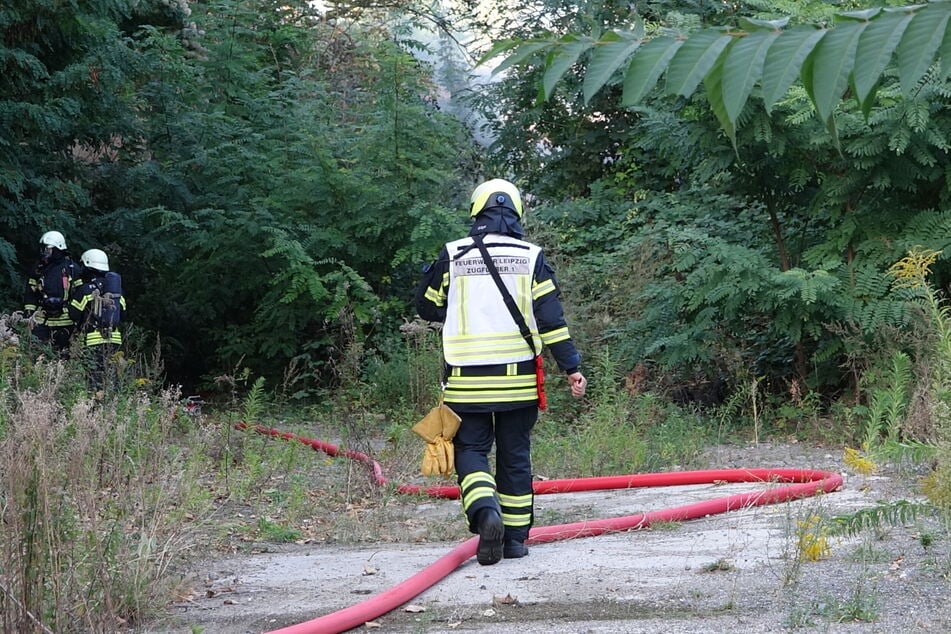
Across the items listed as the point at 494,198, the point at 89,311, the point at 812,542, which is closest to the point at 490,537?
the point at 812,542

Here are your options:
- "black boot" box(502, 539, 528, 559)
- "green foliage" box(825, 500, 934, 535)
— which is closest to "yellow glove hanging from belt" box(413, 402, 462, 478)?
"black boot" box(502, 539, 528, 559)

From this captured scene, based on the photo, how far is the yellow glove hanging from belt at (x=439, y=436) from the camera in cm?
571

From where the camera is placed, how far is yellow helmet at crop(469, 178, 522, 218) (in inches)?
232

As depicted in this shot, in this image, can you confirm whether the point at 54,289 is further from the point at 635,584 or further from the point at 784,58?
the point at 784,58

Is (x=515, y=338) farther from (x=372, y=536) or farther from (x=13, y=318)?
Result: (x=13, y=318)

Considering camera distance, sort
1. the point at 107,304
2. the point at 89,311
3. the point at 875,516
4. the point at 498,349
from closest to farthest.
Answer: the point at 875,516, the point at 498,349, the point at 107,304, the point at 89,311

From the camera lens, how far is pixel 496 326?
5.71 meters

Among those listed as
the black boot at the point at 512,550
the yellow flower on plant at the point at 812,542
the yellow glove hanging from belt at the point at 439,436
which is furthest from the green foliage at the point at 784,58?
the black boot at the point at 512,550

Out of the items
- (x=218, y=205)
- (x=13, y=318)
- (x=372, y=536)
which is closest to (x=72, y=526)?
(x=372, y=536)

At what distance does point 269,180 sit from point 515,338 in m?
9.31

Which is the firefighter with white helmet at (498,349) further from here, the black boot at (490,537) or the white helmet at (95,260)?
the white helmet at (95,260)

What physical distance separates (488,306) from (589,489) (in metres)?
2.50

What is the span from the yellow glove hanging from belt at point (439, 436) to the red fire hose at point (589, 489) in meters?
0.44

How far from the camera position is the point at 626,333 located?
40.0ft
